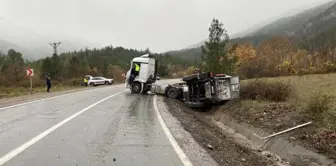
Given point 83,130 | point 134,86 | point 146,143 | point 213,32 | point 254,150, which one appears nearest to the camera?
point 146,143

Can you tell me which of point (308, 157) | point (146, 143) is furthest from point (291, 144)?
point (146, 143)

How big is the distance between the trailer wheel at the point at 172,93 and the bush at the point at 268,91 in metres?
7.18

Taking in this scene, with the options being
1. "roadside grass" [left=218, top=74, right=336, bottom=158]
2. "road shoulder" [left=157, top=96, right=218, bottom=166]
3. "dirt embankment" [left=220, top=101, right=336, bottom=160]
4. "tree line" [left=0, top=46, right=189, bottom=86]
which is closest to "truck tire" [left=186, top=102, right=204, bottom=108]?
"roadside grass" [left=218, top=74, right=336, bottom=158]

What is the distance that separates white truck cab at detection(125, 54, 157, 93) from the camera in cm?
2593

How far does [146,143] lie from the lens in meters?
7.38

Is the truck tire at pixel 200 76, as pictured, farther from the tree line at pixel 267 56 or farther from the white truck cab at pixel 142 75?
the tree line at pixel 267 56

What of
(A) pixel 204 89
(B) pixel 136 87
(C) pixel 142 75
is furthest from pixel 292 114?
(B) pixel 136 87

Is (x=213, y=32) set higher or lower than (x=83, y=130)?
higher

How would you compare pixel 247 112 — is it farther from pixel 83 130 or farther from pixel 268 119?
pixel 83 130

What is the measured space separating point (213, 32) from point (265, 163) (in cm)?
2445

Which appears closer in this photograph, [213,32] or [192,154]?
[192,154]

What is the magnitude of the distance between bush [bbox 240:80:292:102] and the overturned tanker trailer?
3.06ft

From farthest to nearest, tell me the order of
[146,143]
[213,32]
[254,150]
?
[213,32]
[254,150]
[146,143]

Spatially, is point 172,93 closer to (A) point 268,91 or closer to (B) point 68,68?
(A) point 268,91
